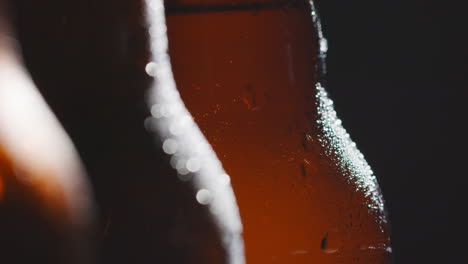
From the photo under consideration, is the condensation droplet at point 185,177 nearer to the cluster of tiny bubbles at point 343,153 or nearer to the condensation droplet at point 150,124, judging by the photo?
the condensation droplet at point 150,124

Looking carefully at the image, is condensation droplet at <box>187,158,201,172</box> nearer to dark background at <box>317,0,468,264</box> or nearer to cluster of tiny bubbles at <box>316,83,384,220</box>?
cluster of tiny bubbles at <box>316,83,384,220</box>

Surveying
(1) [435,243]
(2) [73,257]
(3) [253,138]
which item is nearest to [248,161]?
(3) [253,138]

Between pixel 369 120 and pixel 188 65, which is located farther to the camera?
pixel 369 120

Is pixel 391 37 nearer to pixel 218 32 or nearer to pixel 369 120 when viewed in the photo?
pixel 369 120

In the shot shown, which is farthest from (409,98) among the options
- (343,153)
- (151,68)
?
(151,68)

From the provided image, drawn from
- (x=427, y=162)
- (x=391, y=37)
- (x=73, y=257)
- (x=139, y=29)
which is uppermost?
(x=391, y=37)

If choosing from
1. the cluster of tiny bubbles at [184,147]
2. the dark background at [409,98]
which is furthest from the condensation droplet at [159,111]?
the dark background at [409,98]

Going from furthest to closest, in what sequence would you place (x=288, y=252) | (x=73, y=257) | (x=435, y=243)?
(x=435, y=243) → (x=288, y=252) → (x=73, y=257)
